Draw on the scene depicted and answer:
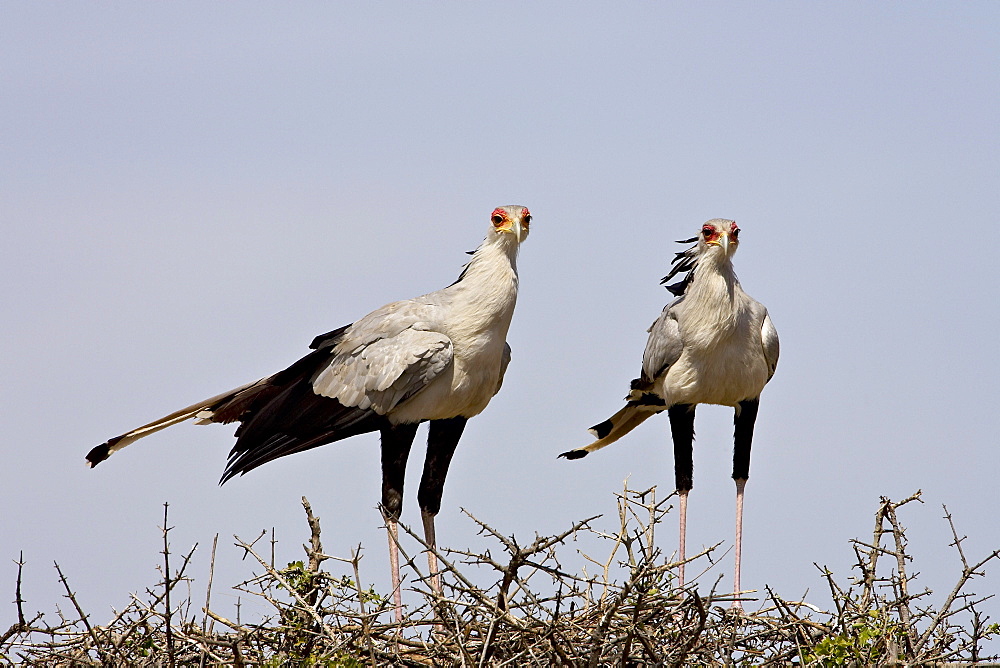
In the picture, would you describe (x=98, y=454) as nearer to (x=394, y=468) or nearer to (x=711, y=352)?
(x=394, y=468)

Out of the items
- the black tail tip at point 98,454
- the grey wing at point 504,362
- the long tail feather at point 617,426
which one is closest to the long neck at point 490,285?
the grey wing at point 504,362

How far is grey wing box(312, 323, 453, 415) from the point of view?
666cm

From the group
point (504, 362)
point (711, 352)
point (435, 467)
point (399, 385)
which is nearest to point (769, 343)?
point (711, 352)

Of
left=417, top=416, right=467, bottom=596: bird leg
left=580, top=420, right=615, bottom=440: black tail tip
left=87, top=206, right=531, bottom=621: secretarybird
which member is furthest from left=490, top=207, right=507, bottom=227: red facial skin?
left=580, top=420, right=615, bottom=440: black tail tip

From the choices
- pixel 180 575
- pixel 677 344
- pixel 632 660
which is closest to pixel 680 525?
pixel 677 344

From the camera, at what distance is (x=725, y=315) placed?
723cm

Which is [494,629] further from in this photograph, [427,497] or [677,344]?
[677,344]

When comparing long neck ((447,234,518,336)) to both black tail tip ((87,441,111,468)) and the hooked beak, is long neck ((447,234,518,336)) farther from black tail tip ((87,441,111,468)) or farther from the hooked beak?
black tail tip ((87,441,111,468))

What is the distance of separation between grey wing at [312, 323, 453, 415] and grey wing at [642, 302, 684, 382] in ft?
4.09

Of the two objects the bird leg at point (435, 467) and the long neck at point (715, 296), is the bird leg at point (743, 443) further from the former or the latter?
the bird leg at point (435, 467)

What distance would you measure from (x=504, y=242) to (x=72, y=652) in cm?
270

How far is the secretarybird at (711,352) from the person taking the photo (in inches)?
286

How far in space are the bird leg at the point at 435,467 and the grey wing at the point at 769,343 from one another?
1574mm

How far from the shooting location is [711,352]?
7254mm
